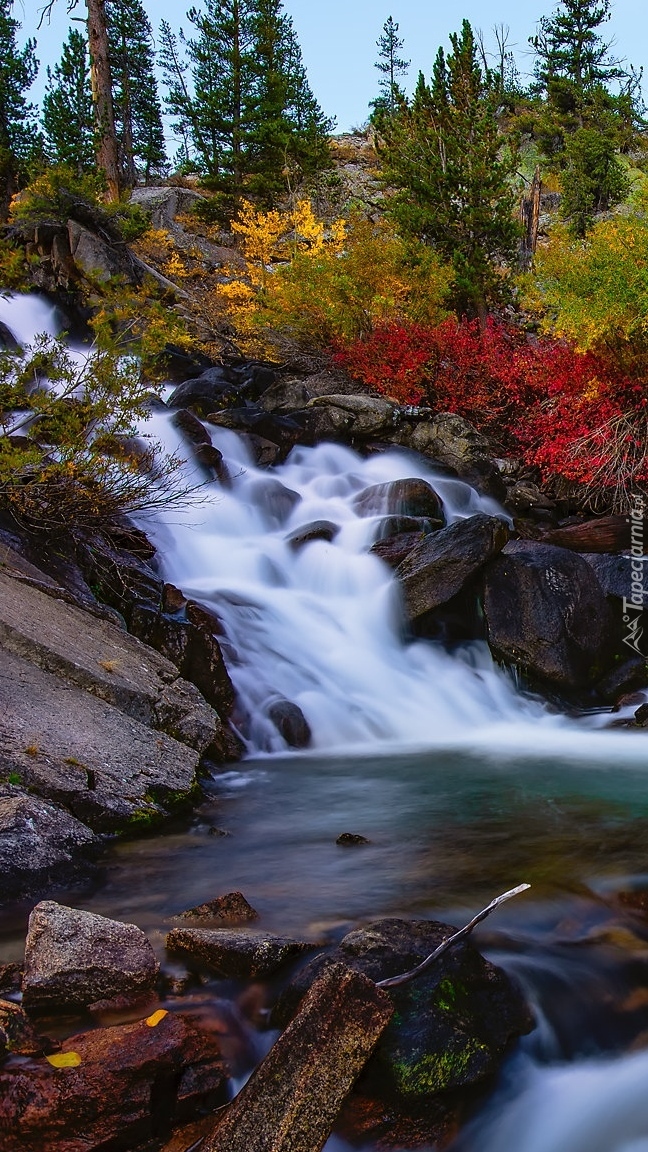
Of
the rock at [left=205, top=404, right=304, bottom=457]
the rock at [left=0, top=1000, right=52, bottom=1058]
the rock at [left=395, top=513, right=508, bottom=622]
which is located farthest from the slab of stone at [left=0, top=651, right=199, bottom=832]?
the rock at [left=205, top=404, right=304, bottom=457]

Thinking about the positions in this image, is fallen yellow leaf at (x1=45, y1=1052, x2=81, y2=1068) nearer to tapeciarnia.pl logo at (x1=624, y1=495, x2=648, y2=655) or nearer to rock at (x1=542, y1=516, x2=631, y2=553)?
tapeciarnia.pl logo at (x1=624, y1=495, x2=648, y2=655)

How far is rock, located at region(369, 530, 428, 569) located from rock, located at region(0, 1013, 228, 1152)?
26.7 feet

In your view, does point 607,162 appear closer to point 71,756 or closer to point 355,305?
point 355,305

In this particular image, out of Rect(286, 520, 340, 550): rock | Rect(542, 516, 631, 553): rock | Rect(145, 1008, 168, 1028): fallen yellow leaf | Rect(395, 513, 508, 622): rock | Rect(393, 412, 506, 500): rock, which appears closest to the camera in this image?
Rect(145, 1008, 168, 1028): fallen yellow leaf

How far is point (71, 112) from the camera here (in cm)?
3191

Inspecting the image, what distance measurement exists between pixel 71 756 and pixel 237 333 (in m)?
17.6

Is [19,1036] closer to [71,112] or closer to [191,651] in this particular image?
[191,651]

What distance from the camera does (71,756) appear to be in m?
5.14

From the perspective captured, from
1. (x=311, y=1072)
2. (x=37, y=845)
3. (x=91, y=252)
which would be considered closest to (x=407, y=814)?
(x=37, y=845)

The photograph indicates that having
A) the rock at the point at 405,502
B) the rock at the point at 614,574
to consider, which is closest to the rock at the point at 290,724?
the rock at the point at 614,574

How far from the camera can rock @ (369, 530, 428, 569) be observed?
10.6 metres

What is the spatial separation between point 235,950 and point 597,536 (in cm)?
931

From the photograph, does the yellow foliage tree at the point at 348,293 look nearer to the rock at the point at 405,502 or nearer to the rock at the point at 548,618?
the rock at the point at 405,502

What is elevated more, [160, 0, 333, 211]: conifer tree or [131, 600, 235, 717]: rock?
[160, 0, 333, 211]: conifer tree
